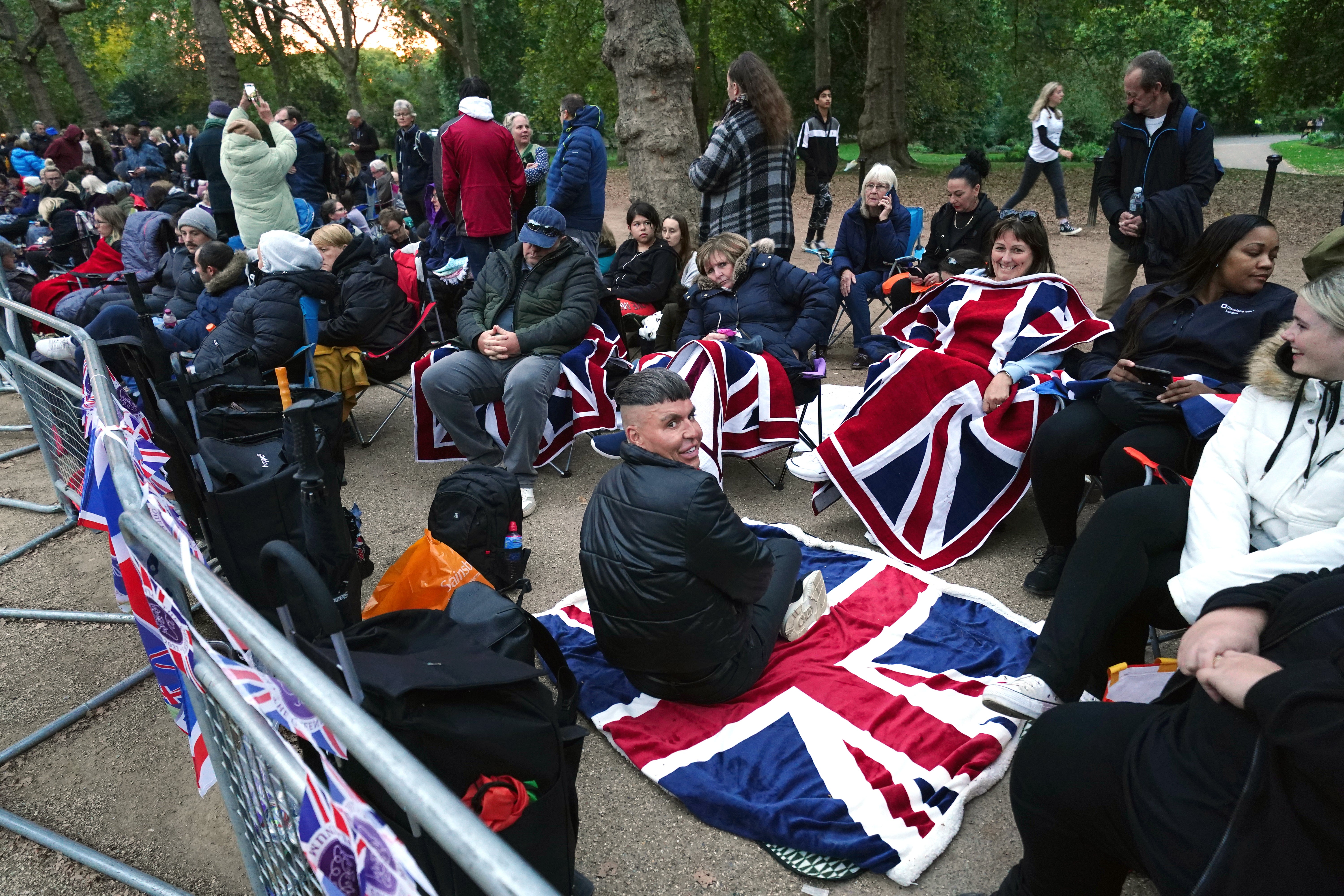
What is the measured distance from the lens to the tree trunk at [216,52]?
43.5ft

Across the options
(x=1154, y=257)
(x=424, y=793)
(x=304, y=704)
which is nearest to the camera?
(x=424, y=793)

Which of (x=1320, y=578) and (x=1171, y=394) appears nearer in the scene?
(x=1320, y=578)

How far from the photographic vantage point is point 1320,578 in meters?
1.55

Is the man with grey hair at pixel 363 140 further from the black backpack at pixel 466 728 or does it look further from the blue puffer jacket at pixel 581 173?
the black backpack at pixel 466 728

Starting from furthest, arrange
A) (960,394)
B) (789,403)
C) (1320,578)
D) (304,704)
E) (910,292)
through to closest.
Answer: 1. (910,292)
2. (789,403)
3. (960,394)
4. (1320,578)
5. (304,704)

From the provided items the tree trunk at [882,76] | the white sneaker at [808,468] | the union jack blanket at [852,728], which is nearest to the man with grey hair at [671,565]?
the union jack blanket at [852,728]

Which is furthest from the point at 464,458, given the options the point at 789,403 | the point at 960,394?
the point at 960,394

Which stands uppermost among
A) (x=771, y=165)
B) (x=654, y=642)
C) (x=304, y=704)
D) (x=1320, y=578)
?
(x=771, y=165)

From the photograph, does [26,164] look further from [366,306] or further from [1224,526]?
[1224,526]

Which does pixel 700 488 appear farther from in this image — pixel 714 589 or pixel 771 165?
pixel 771 165

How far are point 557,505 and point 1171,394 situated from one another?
2.86 meters

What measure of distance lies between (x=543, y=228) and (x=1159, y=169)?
3.68 meters

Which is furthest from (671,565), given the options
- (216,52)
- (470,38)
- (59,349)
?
(470,38)

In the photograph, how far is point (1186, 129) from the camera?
505cm
